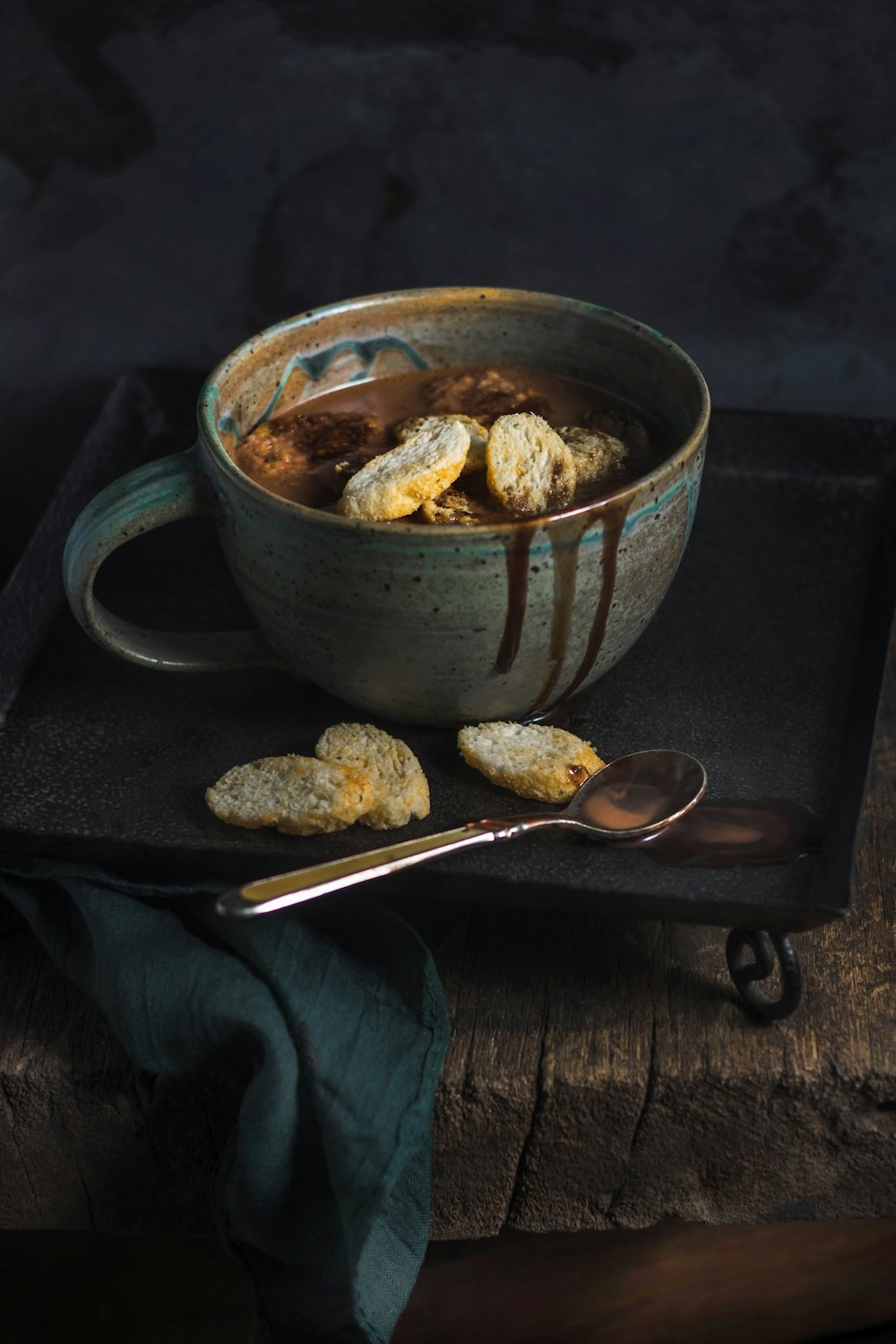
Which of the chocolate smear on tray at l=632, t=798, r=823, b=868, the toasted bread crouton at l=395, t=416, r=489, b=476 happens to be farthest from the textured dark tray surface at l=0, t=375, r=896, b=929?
the toasted bread crouton at l=395, t=416, r=489, b=476

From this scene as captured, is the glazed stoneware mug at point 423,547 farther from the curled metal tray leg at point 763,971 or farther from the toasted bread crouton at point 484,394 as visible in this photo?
the curled metal tray leg at point 763,971

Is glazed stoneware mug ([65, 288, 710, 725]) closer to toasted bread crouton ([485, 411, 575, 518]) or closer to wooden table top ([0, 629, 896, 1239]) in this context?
toasted bread crouton ([485, 411, 575, 518])

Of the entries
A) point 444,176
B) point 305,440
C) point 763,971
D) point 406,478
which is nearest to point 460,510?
point 406,478

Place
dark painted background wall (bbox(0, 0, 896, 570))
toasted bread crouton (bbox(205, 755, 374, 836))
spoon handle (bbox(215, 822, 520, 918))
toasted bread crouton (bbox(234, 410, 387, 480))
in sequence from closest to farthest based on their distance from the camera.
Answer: spoon handle (bbox(215, 822, 520, 918))
toasted bread crouton (bbox(205, 755, 374, 836))
toasted bread crouton (bbox(234, 410, 387, 480))
dark painted background wall (bbox(0, 0, 896, 570))

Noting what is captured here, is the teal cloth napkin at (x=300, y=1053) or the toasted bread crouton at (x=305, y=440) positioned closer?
the teal cloth napkin at (x=300, y=1053)

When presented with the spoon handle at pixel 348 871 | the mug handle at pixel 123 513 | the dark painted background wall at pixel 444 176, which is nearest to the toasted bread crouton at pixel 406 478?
the mug handle at pixel 123 513

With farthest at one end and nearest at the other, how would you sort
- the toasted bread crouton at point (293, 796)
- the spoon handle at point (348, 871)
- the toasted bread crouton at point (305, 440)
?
1. the toasted bread crouton at point (305, 440)
2. the toasted bread crouton at point (293, 796)
3. the spoon handle at point (348, 871)

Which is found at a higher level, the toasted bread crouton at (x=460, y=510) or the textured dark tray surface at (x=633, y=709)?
the toasted bread crouton at (x=460, y=510)

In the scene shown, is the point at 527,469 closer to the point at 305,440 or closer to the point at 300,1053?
the point at 305,440
